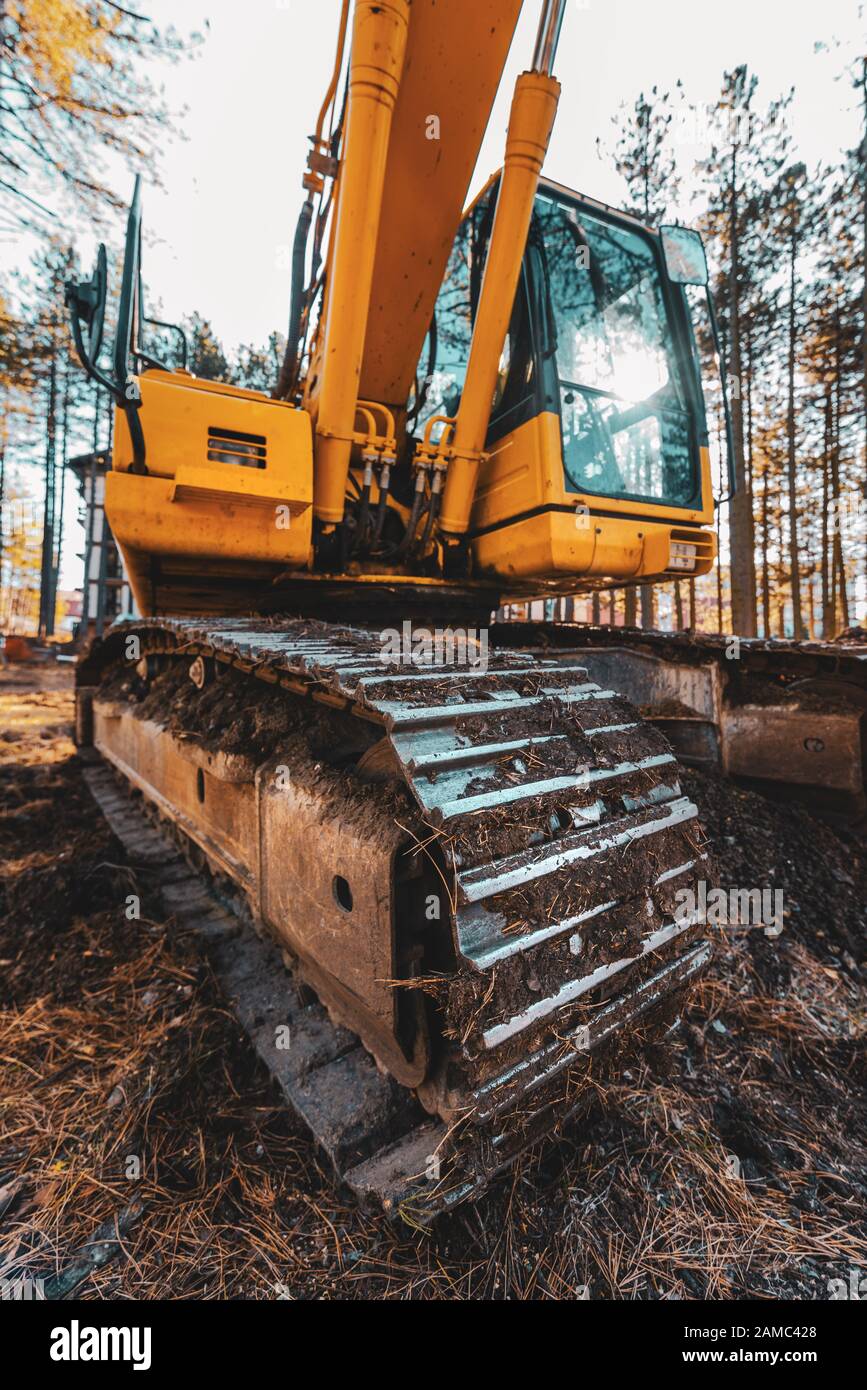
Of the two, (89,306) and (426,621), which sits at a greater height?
(89,306)

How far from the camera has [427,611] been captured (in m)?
3.10

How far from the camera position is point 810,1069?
63.7 inches

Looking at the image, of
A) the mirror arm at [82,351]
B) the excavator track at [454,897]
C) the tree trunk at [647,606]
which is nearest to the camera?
the excavator track at [454,897]

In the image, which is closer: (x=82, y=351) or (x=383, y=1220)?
(x=383, y=1220)

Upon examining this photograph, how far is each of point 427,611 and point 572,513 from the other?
876 mm

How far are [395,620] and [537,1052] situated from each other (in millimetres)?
2216

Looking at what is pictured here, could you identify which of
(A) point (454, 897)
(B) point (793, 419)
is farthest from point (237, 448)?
(B) point (793, 419)

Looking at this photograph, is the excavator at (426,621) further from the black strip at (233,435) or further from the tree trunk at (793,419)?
the tree trunk at (793,419)

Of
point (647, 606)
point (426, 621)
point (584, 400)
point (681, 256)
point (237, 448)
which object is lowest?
point (426, 621)

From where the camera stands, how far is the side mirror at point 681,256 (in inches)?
118

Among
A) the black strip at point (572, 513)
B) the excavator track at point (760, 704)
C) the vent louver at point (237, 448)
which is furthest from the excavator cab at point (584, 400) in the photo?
the vent louver at point (237, 448)

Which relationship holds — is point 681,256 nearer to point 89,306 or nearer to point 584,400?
point 584,400

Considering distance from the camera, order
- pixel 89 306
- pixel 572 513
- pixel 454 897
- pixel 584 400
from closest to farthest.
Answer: pixel 454 897 < pixel 89 306 < pixel 572 513 < pixel 584 400

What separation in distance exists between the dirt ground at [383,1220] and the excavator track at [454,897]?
0.15 meters
